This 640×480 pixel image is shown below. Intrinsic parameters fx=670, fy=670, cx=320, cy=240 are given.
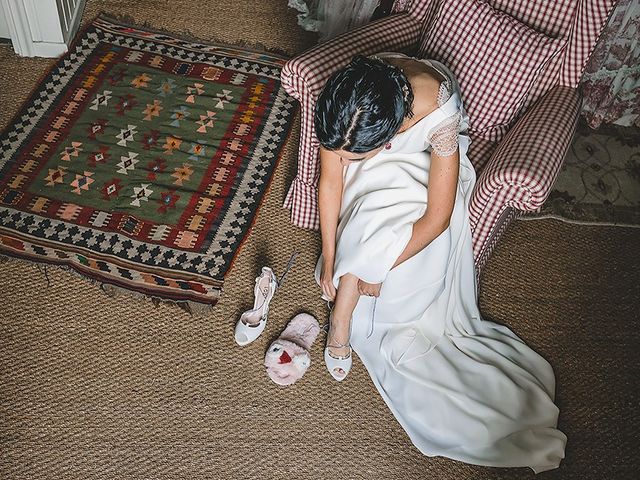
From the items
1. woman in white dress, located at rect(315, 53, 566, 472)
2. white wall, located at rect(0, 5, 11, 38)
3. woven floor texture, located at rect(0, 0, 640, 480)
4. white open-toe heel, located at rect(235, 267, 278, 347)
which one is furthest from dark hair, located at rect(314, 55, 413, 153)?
white wall, located at rect(0, 5, 11, 38)

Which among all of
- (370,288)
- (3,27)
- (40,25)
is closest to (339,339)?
(370,288)

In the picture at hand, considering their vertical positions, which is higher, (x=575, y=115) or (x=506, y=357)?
(x=575, y=115)

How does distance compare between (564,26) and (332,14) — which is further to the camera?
(332,14)

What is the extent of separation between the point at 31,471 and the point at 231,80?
146cm

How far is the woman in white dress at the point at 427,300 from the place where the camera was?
5.12ft

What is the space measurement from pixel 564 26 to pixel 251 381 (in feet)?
4.12

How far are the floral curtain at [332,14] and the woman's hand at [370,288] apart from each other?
1124 millimetres

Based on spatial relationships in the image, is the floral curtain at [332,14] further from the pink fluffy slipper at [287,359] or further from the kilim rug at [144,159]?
the pink fluffy slipper at [287,359]

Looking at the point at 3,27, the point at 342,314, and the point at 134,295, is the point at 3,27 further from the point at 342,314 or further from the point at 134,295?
the point at 342,314

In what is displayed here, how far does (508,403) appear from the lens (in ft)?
5.41

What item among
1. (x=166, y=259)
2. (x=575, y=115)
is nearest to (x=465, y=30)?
(x=575, y=115)

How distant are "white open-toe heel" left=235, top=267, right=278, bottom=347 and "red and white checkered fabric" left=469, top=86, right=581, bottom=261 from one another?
1.83ft

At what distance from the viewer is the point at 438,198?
61.4 inches

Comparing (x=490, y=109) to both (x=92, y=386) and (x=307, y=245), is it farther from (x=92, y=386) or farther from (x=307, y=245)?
(x=92, y=386)
